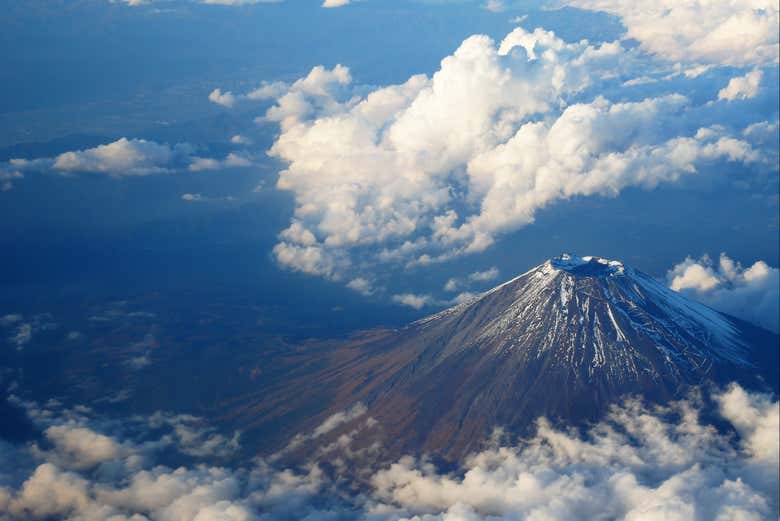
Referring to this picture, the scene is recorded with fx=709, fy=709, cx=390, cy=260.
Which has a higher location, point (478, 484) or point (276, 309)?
point (276, 309)

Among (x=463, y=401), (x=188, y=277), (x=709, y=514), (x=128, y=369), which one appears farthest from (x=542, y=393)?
(x=188, y=277)

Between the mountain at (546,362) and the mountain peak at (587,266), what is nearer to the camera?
the mountain at (546,362)

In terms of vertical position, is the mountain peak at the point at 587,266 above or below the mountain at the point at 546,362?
above

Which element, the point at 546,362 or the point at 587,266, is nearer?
the point at 546,362

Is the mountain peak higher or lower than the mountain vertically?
higher

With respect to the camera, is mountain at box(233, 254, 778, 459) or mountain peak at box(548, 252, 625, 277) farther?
mountain peak at box(548, 252, 625, 277)

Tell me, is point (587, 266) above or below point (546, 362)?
above

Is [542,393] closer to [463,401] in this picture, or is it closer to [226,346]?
[463,401]

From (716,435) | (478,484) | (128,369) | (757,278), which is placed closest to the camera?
(478,484)
